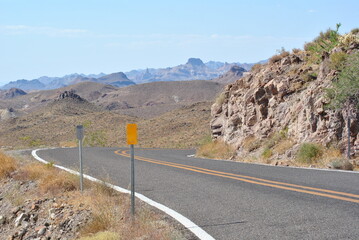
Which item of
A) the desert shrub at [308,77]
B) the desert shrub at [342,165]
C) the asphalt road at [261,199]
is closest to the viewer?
the asphalt road at [261,199]

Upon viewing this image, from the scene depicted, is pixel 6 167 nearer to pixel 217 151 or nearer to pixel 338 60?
pixel 217 151

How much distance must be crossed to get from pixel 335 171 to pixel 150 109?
140 metres

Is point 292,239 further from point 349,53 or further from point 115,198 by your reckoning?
point 349,53

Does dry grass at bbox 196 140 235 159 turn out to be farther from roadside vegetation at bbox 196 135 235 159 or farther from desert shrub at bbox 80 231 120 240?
desert shrub at bbox 80 231 120 240

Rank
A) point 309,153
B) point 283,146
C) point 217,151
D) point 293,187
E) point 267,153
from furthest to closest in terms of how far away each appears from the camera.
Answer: point 217,151
point 267,153
point 283,146
point 309,153
point 293,187

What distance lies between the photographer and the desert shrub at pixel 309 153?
Result: 1441cm

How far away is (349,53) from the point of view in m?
16.7

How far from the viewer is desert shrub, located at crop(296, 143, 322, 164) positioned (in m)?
14.4

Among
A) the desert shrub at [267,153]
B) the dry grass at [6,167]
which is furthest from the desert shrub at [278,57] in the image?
the dry grass at [6,167]

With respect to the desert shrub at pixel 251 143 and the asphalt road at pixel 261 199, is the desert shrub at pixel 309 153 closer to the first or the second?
the asphalt road at pixel 261 199

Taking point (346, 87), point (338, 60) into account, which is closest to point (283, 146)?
point (346, 87)

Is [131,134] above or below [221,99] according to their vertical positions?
below

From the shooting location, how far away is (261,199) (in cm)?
834

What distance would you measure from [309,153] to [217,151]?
815 centimetres
